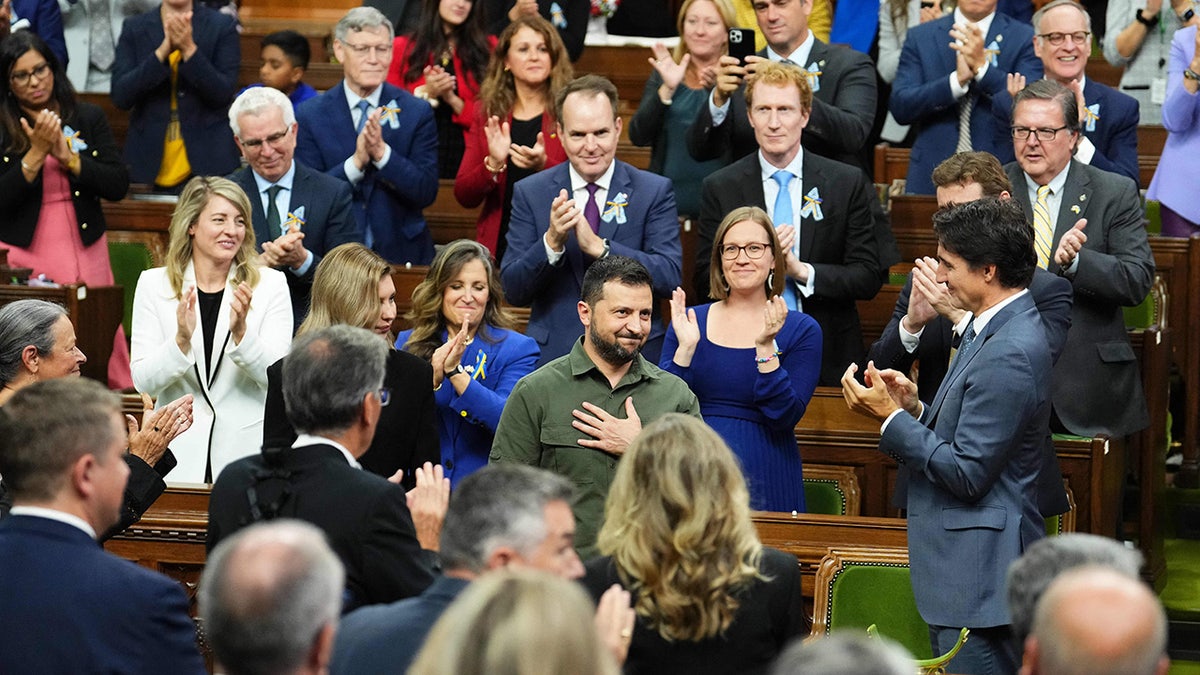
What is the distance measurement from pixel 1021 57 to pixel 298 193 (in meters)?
3.00

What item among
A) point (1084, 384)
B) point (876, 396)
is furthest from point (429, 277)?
point (1084, 384)

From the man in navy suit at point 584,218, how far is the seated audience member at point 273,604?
2.97 m

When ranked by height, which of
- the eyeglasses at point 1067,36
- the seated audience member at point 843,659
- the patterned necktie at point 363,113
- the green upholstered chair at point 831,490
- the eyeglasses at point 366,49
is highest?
the eyeglasses at point 366,49

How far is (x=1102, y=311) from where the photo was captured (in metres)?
5.21

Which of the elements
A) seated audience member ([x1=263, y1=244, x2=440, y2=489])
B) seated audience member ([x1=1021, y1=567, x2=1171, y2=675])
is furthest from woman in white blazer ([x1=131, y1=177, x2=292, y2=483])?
seated audience member ([x1=1021, y1=567, x2=1171, y2=675])

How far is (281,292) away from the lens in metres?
4.93

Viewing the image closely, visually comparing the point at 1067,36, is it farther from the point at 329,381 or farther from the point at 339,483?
the point at 339,483

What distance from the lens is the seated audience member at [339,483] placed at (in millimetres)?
3004

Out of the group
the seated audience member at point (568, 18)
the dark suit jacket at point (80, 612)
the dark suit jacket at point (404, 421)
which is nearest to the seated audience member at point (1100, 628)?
the dark suit jacket at point (80, 612)

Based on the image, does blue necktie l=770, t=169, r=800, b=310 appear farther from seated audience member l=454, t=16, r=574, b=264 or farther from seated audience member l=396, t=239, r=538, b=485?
seated audience member l=396, t=239, r=538, b=485

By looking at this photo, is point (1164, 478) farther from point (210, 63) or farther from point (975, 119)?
point (210, 63)

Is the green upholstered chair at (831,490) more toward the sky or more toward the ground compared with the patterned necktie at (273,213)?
more toward the ground

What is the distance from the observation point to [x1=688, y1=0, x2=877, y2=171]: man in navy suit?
5938 mm

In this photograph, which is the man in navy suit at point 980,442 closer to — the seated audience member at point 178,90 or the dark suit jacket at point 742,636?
the dark suit jacket at point 742,636
